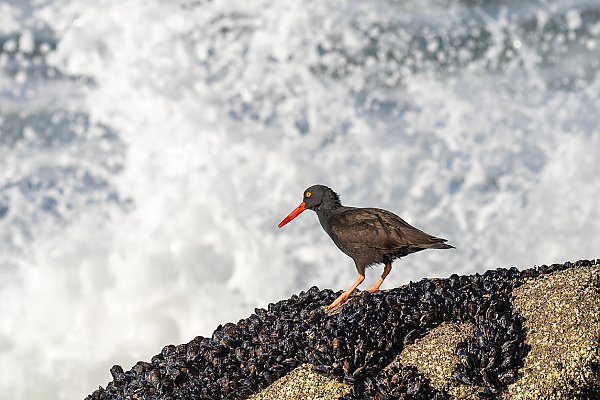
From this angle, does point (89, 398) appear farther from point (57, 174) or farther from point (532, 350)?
point (57, 174)

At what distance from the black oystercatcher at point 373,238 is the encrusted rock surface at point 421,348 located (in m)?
0.35

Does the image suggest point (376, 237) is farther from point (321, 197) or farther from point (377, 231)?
point (321, 197)

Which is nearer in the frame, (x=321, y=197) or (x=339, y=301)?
(x=339, y=301)

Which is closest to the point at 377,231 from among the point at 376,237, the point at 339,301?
the point at 376,237

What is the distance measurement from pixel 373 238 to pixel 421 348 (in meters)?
1.38

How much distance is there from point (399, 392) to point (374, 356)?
38 centimetres

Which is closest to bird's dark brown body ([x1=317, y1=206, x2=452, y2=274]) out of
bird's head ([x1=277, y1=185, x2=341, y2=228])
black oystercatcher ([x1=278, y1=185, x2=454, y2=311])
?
black oystercatcher ([x1=278, y1=185, x2=454, y2=311])

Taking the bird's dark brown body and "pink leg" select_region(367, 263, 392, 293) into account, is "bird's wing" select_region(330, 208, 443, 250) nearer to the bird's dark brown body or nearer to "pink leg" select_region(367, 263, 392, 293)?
the bird's dark brown body

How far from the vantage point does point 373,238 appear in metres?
7.77

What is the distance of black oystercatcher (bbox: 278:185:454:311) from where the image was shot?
7.66 m

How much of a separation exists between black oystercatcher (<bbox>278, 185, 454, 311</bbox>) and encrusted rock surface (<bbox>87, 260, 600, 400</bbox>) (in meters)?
0.35

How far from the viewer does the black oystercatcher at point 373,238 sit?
302 inches

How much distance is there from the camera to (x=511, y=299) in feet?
23.3

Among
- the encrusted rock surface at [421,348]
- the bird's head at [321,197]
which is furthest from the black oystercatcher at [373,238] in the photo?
the encrusted rock surface at [421,348]
